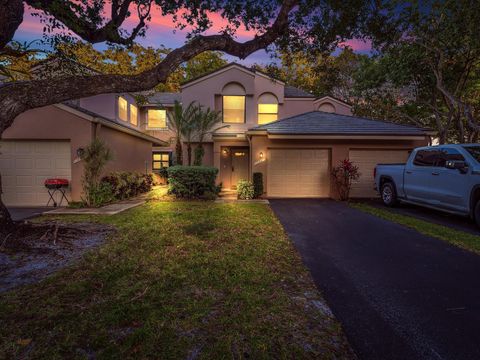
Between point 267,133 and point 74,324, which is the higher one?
point 267,133

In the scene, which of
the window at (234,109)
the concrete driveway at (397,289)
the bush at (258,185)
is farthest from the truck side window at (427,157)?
the window at (234,109)

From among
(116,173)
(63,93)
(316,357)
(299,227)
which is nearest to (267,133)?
(299,227)

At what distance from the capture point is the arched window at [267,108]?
17281mm

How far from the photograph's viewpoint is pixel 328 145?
1197 cm

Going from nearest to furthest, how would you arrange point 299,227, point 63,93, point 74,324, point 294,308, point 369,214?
point 74,324, point 294,308, point 63,93, point 299,227, point 369,214

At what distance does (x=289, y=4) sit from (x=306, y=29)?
59.7 inches

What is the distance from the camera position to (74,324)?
2430 millimetres

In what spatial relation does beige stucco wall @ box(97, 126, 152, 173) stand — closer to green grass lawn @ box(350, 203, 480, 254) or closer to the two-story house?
the two-story house

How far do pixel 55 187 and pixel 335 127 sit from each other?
12.4m

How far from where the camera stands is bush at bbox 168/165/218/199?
1127 cm

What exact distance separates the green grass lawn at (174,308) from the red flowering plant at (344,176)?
A: 25.1 feet

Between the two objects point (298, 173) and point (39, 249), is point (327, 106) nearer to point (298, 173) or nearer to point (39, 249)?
point (298, 173)

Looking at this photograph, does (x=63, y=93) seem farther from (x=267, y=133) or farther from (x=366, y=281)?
(x=267, y=133)

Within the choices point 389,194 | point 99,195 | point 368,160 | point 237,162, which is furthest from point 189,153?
point 389,194
